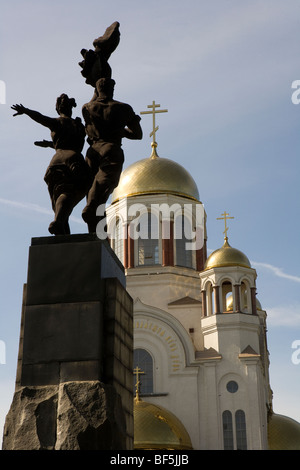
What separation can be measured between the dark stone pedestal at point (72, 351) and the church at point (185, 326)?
16446 millimetres

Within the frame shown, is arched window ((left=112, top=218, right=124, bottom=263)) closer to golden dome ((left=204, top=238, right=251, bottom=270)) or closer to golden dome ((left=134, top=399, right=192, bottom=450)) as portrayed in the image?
golden dome ((left=204, top=238, right=251, bottom=270))

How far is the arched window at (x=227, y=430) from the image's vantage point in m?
22.4

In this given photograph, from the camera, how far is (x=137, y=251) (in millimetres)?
26766

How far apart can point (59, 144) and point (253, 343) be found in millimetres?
19507

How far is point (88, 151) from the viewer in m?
6.04

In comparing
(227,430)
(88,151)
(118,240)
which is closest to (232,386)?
(227,430)

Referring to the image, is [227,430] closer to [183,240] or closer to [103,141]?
[183,240]

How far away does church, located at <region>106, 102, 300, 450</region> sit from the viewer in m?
22.7

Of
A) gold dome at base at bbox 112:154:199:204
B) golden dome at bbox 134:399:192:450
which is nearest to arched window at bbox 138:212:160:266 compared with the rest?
gold dome at base at bbox 112:154:199:204

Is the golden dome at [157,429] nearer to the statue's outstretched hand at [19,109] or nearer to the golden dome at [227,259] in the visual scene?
the golden dome at [227,259]

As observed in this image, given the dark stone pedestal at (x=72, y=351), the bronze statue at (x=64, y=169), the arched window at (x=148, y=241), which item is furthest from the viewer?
the arched window at (x=148, y=241)

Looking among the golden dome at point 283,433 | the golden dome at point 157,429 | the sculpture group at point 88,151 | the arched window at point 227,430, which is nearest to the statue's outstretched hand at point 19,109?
the sculpture group at point 88,151

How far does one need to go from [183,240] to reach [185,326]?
11.1 feet

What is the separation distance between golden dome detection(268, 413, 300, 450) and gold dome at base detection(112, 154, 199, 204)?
8857 millimetres
